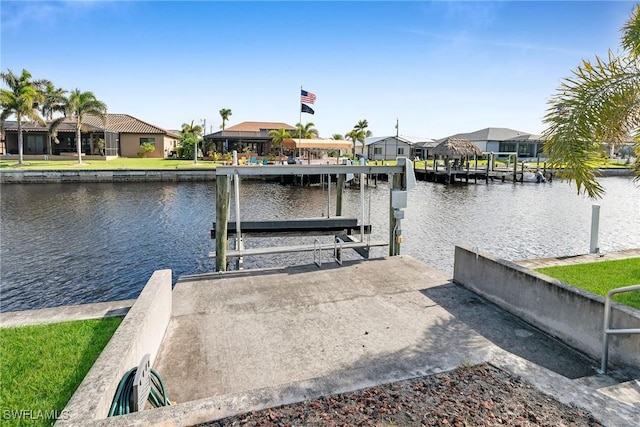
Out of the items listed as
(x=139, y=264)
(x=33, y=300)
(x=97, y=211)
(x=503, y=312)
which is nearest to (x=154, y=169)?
(x=97, y=211)

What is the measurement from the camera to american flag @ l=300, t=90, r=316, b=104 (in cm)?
3300

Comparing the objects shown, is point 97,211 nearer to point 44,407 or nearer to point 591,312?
point 44,407

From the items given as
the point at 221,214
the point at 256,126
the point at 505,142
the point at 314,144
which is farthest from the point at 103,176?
the point at 505,142

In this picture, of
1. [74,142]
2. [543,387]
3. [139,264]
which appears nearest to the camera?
[543,387]

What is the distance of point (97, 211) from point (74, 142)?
34.4 m

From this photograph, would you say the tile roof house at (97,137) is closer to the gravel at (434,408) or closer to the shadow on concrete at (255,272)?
the shadow on concrete at (255,272)

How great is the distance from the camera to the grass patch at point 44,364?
11.1 feet

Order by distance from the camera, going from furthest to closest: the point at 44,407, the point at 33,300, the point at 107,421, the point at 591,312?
the point at 33,300 < the point at 591,312 < the point at 44,407 < the point at 107,421

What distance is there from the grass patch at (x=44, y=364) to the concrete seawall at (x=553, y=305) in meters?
5.91

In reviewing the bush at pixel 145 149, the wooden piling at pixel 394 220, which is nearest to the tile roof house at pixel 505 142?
the bush at pixel 145 149

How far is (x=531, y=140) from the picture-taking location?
65.2 meters

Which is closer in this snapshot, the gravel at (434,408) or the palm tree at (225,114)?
the gravel at (434,408)

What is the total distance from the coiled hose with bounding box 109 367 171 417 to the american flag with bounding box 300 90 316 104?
30654 millimetres

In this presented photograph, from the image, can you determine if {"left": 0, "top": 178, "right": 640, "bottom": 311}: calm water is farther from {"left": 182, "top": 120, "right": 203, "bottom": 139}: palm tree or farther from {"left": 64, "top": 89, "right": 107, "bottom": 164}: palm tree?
{"left": 182, "top": 120, "right": 203, "bottom": 139}: palm tree
